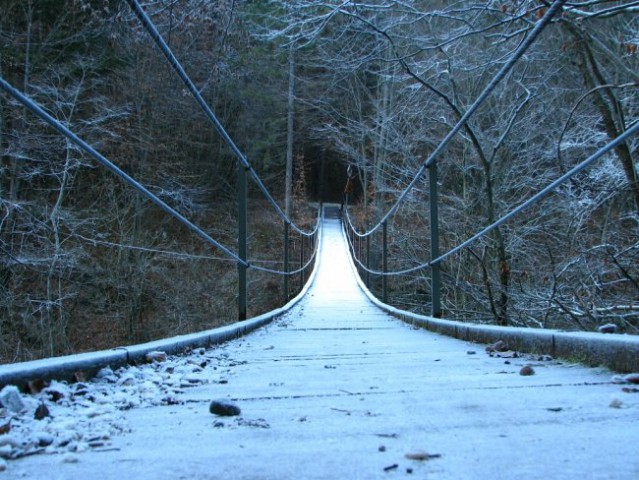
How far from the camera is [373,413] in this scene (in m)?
1.08

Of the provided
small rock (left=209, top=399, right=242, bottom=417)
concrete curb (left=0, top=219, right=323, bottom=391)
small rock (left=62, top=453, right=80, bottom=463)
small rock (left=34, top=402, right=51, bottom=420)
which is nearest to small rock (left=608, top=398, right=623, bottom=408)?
small rock (left=209, top=399, right=242, bottom=417)

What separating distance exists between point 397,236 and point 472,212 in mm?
1511

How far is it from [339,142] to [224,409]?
10.1m

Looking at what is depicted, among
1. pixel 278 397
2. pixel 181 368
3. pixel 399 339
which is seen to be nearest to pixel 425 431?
pixel 278 397

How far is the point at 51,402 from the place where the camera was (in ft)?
3.72

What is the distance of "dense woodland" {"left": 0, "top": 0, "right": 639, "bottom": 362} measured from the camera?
4.49m

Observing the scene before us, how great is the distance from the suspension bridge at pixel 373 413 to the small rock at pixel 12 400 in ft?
0.24

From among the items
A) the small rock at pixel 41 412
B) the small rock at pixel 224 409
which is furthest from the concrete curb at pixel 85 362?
the small rock at pixel 224 409

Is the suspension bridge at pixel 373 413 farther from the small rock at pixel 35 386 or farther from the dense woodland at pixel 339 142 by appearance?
the dense woodland at pixel 339 142

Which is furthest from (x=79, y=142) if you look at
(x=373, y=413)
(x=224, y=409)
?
(x=373, y=413)

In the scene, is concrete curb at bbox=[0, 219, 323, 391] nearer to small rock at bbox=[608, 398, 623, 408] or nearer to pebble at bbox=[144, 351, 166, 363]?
pebble at bbox=[144, 351, 166, 363]

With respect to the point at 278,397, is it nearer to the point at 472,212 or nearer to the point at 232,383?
the point at 232,383

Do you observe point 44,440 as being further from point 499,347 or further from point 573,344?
point 499,347

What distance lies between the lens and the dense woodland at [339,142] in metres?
4.49
